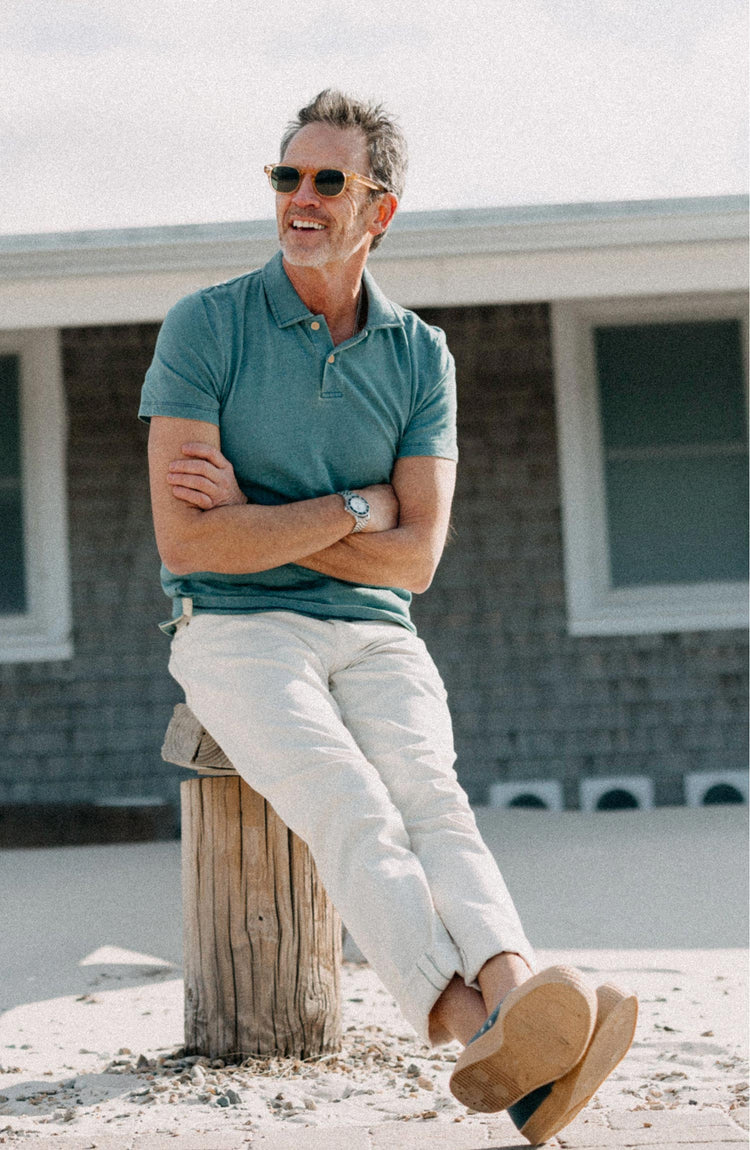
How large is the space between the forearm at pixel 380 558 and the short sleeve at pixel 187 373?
34 cm

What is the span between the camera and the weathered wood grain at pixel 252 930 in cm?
269

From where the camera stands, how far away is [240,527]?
2.50 meters

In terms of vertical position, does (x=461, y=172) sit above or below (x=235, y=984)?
above

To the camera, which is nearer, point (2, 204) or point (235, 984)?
point (235, 984)

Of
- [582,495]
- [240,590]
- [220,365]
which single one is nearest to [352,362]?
[220,365]

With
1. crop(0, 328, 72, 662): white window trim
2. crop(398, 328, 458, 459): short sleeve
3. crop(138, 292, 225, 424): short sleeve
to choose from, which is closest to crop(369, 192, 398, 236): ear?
crop(398, 328, 458, 459): short sleeve

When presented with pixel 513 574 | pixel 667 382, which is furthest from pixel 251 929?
pixel 667 382

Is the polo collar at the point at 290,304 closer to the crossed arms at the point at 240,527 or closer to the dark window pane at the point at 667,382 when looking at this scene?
the crossed arms at the point at 240,527

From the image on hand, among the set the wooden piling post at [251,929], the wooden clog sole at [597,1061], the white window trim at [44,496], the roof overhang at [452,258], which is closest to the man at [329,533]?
the wooden clog sole at [597,1061]

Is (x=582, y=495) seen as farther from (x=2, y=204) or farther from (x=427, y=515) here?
(x=427, y=515)

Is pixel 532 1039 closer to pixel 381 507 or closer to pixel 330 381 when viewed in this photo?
pixel 381 507

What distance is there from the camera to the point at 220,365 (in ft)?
8.48

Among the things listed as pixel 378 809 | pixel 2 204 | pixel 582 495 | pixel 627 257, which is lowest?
pixel 378 809

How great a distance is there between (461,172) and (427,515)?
534 cm
